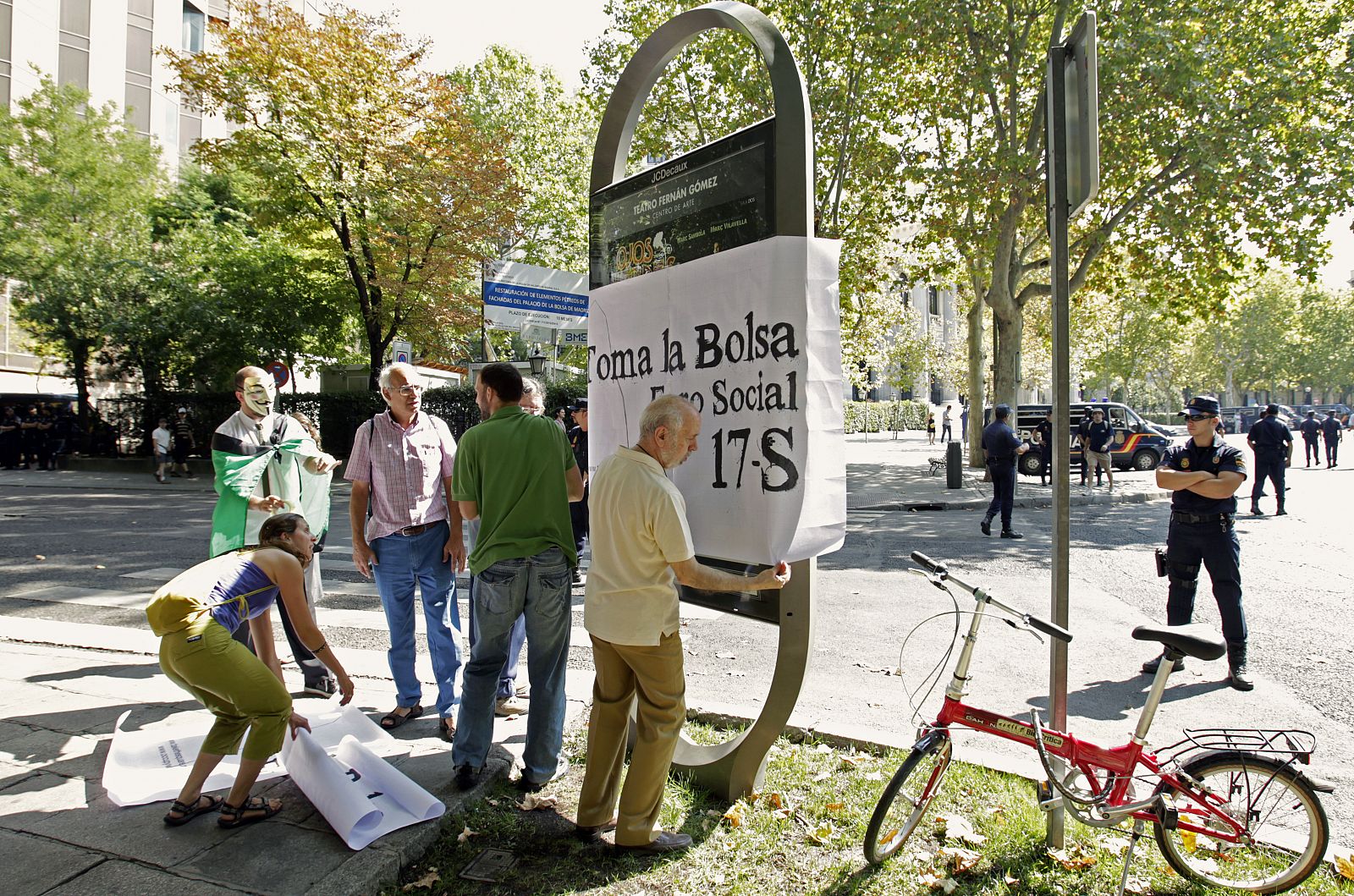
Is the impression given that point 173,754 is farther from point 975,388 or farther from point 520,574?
point 975,388

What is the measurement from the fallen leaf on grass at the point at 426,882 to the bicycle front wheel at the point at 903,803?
1525 mm

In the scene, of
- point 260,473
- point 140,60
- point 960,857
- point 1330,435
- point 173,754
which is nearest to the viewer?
point 960,857

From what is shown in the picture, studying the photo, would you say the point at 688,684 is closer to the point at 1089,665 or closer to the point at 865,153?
the point at 1089,665

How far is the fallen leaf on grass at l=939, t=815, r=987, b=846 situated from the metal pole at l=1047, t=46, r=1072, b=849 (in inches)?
10.0

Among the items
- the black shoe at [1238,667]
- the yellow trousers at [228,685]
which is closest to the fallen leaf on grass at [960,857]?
the yellow trousers at [228,685]

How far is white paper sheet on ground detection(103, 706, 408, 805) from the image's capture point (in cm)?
352

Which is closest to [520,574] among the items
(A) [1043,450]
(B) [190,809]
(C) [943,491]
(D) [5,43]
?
(B) [190,809]

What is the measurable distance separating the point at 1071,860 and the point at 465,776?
2.38 m

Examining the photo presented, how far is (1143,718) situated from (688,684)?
283cm

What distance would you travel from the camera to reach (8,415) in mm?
25656

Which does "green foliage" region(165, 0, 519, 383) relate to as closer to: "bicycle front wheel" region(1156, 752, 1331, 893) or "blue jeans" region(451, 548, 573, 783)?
"blue jeans" region(451, 548, 573, 783)

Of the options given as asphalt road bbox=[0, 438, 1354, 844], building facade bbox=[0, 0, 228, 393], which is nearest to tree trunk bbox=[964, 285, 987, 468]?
asphalt road bbox=[0, 438, 1354, 844]

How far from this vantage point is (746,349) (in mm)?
3326

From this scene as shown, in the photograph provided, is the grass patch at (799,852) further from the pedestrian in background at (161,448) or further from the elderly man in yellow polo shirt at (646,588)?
the pedestrian in background at (161,448)
